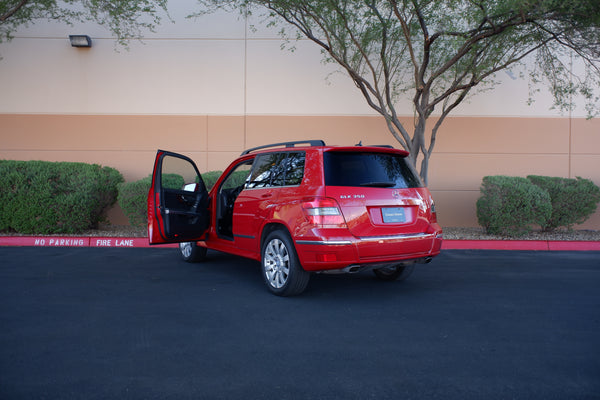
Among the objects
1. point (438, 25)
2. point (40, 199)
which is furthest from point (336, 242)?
point (40, 199)

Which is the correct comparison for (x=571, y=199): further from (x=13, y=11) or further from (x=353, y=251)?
(x=13, y=11)

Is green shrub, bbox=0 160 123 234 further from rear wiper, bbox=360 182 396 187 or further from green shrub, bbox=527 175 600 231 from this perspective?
green shrub, bbox=527 175 600 231

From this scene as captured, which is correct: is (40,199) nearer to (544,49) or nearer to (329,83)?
(329,83)

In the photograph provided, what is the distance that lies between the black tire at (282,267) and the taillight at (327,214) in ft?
1.52

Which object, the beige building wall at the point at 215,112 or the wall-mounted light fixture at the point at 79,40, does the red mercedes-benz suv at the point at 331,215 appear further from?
the wall-mounted light fixture at the point at 79,40

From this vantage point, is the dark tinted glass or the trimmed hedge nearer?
the dark tinted glass

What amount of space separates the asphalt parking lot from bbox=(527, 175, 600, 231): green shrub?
394 centimetres

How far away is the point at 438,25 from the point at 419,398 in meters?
8.64

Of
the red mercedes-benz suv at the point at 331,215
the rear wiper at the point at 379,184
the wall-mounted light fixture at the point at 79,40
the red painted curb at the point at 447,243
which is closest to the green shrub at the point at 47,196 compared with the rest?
the red painted curb at the point at 447,243

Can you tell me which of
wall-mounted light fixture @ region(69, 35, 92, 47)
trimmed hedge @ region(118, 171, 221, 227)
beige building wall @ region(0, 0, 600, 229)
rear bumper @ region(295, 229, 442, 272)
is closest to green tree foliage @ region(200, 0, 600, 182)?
beige building wall @ region(0, 0, 600, 229)

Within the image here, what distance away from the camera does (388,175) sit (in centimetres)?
481

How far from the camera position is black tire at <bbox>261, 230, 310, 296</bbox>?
464cm

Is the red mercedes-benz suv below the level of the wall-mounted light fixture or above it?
below

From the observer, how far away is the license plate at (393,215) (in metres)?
4.57
